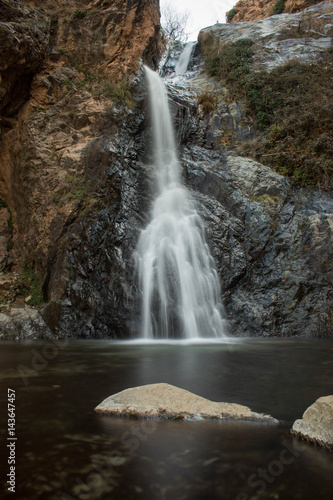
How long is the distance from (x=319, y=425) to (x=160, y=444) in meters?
1.38

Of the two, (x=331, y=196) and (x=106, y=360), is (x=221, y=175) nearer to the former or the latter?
(x=331, y=196)

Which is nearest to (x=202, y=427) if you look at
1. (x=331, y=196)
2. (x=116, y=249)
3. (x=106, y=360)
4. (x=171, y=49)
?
(x=106, y=360)

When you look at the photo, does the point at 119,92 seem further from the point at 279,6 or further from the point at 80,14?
the point at 279,6

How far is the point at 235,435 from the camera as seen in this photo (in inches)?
116

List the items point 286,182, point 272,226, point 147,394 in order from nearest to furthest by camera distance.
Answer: point 147,394 < point 272,226 < point 286,182

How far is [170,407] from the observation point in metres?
3.43

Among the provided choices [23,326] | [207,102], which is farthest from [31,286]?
[207,102]

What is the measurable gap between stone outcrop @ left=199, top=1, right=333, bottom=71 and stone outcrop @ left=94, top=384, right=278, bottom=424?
19744 mm

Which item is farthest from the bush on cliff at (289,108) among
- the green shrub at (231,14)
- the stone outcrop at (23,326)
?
the green shrub at (231,14)

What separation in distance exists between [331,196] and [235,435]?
38.3 feet

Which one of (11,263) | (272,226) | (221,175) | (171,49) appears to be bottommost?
(11,263)

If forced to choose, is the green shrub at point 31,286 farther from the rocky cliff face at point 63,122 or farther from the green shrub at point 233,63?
the green shrub at point 233,63

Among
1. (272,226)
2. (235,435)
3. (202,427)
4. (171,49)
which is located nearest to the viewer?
(235,435)

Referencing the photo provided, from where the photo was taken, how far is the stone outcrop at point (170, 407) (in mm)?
3334
